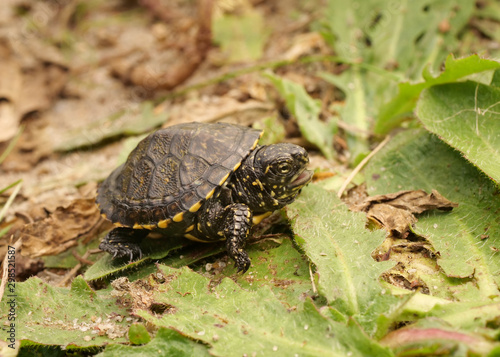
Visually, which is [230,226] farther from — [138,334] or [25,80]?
[25,80]

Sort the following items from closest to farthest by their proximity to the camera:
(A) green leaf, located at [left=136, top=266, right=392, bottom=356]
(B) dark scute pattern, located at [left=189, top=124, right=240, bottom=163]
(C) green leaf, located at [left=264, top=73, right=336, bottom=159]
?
(A) green leaf, located at [left=136, top=266, right=392, bottom=356]
(B) dark scute pattern, located at [left=189, top=124, right=240, bottom=163]
(C) green leaf, located at [left=264, top=73, right=336, bottom=159]

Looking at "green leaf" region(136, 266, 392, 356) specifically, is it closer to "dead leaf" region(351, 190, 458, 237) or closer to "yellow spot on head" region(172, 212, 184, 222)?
"yellow spot on head" region(172, 212, 184, 222)

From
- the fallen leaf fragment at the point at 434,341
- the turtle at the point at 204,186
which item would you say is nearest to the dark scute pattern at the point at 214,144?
the turtle at the point at 204,186

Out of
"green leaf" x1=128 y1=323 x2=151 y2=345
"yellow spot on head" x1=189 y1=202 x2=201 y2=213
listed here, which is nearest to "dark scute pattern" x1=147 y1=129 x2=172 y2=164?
"yellow spot on head" x1=189 y1=202 x2=201 y2=213

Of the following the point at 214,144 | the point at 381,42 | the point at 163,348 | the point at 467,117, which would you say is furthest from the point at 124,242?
the point at 381,42

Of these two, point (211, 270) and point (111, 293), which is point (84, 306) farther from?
point (211, 270)

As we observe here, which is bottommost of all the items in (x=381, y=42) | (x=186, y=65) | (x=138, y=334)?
(x=138, y=334)
